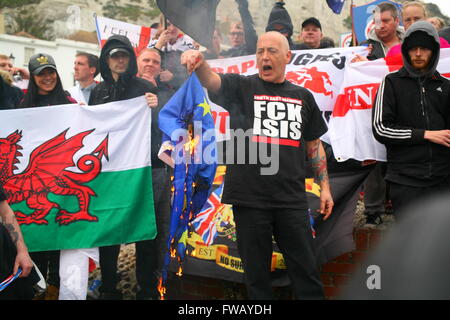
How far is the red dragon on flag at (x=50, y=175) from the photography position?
194 inches

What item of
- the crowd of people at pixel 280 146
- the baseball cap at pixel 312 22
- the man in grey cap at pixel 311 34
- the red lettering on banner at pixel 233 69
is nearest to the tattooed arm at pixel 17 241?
the crowd of people at pixel 280 146

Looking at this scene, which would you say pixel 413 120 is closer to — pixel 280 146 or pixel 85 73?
pixel 280 146

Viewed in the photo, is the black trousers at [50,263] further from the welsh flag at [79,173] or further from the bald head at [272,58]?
the bald head at [272,58]

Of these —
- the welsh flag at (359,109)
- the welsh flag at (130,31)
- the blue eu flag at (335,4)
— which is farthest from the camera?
the welsh flag at (130,31)

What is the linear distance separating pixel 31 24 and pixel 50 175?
130 feet

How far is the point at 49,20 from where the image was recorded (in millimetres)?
44688

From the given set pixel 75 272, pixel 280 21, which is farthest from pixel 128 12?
pixel 75 272

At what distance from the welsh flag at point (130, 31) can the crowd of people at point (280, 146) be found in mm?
2188

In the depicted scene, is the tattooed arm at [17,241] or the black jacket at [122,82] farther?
the black jacket at [122,82]

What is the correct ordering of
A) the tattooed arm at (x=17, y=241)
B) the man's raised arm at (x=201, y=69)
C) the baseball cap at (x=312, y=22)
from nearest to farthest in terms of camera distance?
the man's raised arm at (x=201, y=69) < the tattooed arm at (x=17, y=241) < the baseball cap at (x=312, y=22)
